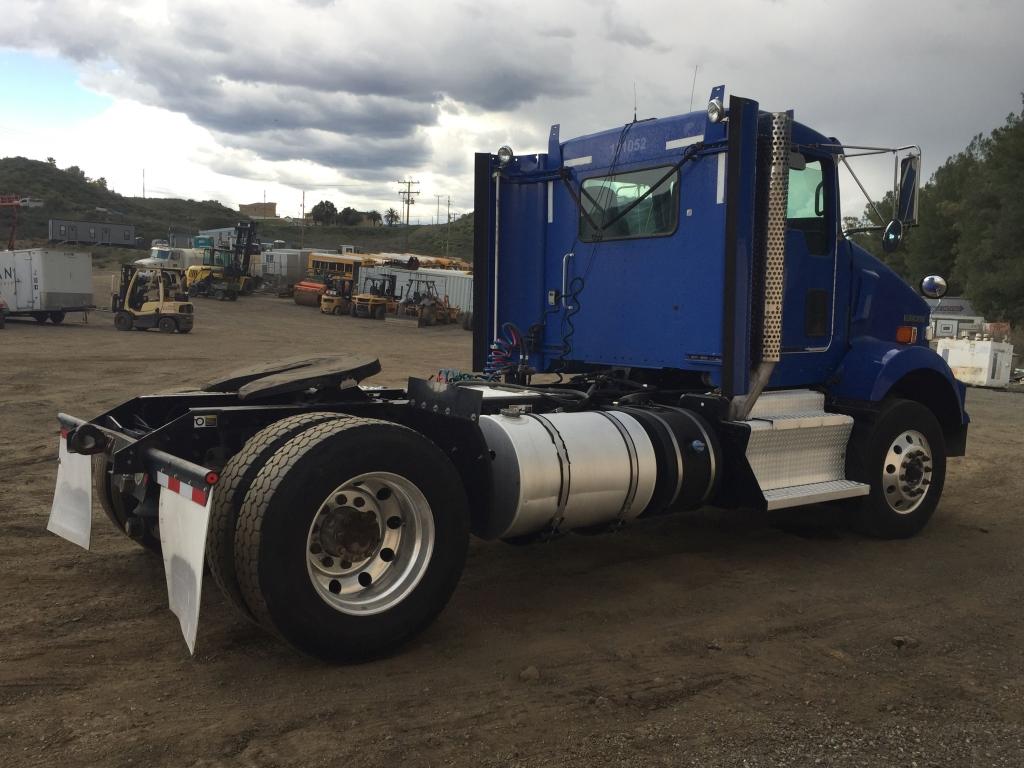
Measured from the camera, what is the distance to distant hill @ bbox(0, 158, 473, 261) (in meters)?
86.2

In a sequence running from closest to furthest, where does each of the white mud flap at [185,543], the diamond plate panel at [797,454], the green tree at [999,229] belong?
the white mud flap at [185,543]
the diamond plate panel at [797,454]
the green tree at [999,229]

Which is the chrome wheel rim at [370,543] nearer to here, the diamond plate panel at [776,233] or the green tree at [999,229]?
the diamond plate panel at [776,233]

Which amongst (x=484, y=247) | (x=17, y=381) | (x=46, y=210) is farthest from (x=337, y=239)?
(x=484, y=247)

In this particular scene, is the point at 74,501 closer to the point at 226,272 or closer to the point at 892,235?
the point at 892,235

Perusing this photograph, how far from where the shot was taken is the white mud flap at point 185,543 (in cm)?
377

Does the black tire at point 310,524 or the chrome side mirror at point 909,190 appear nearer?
the black tire at point 310,524

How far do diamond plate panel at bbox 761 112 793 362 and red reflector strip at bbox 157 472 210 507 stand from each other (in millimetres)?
3766

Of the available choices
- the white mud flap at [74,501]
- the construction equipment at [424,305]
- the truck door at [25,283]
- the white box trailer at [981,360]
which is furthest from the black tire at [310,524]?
the construction equipment at [424,305]

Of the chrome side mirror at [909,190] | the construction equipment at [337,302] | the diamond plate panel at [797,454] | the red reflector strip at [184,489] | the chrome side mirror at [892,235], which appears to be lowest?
the diamond plate panel at [797,454]

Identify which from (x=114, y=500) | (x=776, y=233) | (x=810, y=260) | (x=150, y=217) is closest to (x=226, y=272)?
(x=114, y=500)

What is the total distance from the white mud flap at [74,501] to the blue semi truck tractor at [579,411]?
2 centimetres

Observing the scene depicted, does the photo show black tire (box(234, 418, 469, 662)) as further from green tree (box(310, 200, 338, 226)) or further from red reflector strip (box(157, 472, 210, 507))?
green tree (box(310, 200, 338, 226))

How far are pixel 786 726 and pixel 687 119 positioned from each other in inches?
159

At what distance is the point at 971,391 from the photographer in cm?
1966
